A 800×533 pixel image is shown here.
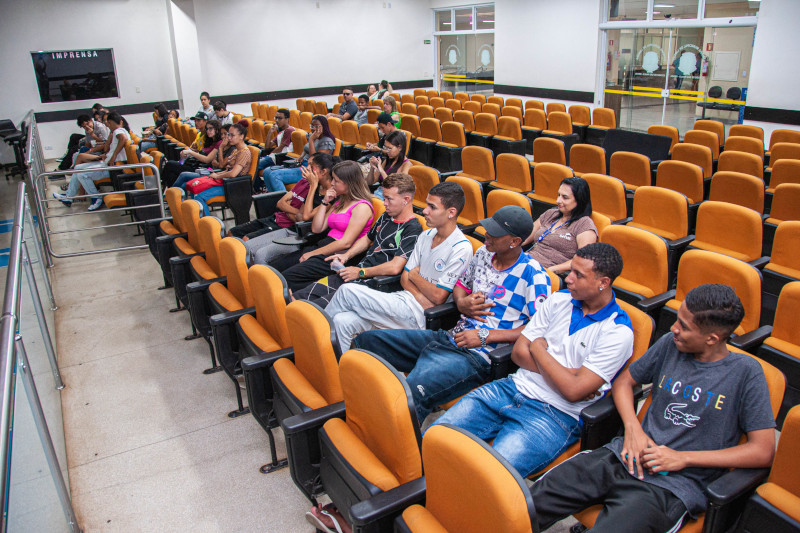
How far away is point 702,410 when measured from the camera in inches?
77.5

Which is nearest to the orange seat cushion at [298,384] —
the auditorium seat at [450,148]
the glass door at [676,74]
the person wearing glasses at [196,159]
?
the auditorium seat at [450,148]

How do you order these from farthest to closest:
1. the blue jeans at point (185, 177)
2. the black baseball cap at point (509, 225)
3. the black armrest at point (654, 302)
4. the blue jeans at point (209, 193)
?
the blue jeans at point (185, 177)
the blue jeans at point (209, 193)
the black armrest at point (654, 302)
the black baseball cap at point (509, 225)

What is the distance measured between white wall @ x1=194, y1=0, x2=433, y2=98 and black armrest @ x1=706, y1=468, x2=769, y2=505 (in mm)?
14707

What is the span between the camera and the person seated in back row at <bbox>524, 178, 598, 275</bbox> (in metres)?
3.43

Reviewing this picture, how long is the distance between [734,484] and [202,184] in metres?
5.75

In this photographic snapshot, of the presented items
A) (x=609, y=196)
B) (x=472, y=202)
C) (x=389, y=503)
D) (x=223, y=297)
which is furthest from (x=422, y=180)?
(x=389, y=503)

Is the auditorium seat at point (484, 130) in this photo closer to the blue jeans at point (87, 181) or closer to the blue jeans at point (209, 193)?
the blue jeans at point (209, 193)

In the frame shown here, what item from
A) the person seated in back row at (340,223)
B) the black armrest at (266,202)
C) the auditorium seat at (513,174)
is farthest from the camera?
the black armrest at (266,202)

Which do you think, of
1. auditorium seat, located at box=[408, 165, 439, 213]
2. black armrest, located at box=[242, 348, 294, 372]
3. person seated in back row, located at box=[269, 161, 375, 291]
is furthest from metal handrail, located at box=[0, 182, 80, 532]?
auditorium seat, located at box=[408, 165, 439, 213]

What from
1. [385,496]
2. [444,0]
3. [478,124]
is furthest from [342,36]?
[385,496]

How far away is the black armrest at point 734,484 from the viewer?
5.79 ft

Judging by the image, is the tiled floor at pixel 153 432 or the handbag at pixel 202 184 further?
the handbag at pixel 202 184

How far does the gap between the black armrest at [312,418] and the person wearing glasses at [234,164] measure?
14.9ft

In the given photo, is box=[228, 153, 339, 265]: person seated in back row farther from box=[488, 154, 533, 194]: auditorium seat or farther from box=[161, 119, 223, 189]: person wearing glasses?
box=[161, 119, 223, 189]: person wearing glasses
